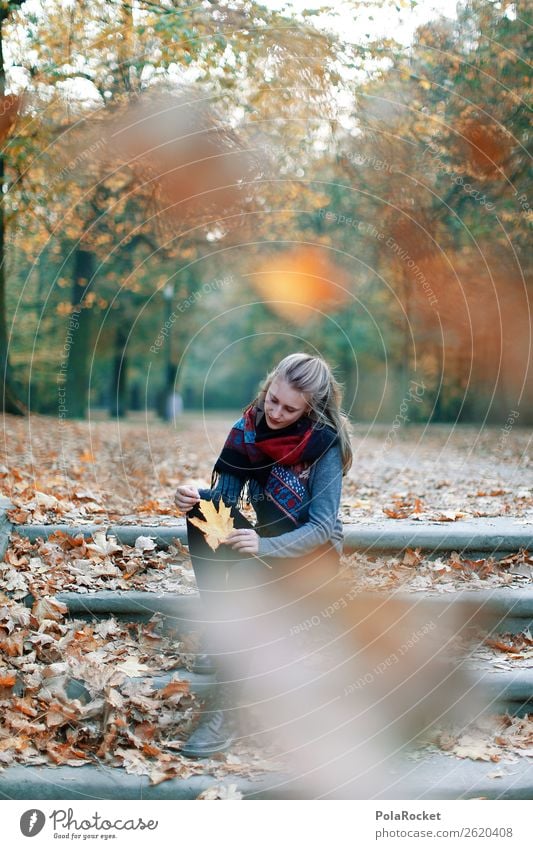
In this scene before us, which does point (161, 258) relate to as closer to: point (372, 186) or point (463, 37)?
point (372, 186)

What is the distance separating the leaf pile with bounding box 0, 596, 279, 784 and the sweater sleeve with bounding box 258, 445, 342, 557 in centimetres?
72

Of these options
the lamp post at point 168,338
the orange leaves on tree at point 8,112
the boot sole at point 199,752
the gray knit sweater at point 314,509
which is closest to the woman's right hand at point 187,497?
the gray knit sweater at point 314,509

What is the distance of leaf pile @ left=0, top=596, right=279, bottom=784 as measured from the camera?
3098 mm

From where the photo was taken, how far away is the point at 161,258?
1443cm

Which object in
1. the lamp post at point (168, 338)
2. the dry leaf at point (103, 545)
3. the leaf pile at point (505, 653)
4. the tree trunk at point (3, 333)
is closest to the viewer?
the leaf pile at point (505, 653)

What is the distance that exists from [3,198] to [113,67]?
1455 millimetres

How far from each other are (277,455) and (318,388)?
14.1 inches

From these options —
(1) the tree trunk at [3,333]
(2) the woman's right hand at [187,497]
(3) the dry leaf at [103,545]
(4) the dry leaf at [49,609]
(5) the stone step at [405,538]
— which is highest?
(1) the tree trunk at [3,333]

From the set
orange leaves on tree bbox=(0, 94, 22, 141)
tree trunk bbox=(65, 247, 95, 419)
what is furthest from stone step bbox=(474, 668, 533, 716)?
tree trunk bbox=(65, 247, 95, 419)

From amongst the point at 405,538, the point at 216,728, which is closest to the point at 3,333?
the point at 405,538

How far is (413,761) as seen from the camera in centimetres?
318

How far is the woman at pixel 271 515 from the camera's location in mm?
3338

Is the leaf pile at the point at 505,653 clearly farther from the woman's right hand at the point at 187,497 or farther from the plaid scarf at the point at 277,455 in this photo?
the woman's right hand at the point at 187,497

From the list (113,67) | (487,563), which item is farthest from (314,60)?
(487,563)
